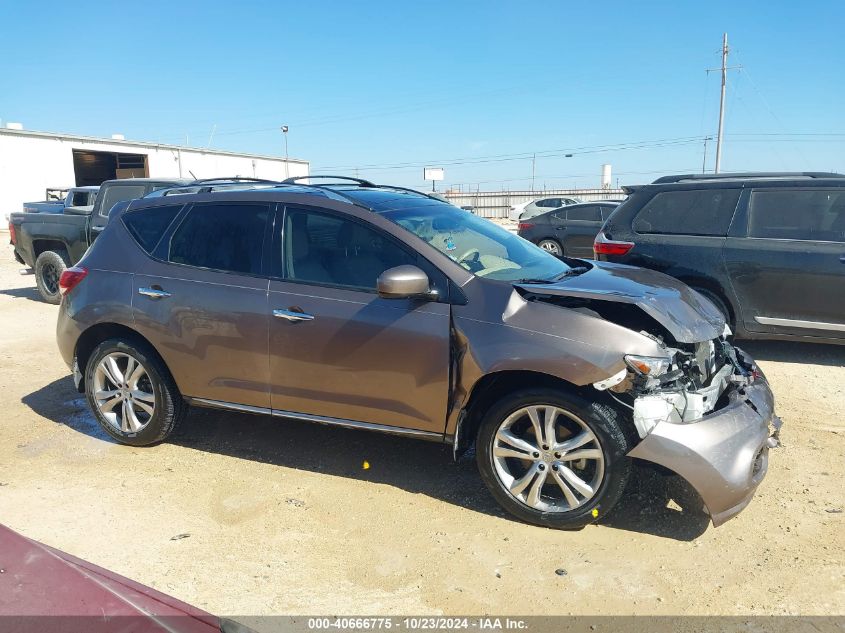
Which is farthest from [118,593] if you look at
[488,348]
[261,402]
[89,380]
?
[89,380]

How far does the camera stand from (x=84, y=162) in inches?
1490

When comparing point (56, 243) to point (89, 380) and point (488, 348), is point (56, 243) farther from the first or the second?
point (488, 348)

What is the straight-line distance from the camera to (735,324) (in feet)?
21.1

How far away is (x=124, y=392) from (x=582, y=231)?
11259mm

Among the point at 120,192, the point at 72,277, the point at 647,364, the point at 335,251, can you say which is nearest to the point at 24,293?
the point at 120,192

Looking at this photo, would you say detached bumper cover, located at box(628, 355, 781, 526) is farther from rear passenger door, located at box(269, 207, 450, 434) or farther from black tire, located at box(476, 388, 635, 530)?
rear passenger door, located at box(269, 207, 450, 434)

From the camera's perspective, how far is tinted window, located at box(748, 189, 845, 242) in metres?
6.23

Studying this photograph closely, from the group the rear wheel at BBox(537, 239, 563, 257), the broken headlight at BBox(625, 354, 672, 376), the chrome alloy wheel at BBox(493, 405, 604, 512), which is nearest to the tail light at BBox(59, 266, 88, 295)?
the chrome alloy wheel at BBox(493, 405, 604, 512)

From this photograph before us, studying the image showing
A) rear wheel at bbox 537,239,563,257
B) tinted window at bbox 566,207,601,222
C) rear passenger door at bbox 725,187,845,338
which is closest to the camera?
rear passenger door at bbox 725,187,845,338

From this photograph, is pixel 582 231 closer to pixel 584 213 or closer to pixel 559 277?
pixel 584 213

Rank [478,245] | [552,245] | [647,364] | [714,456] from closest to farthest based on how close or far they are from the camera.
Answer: [714,456]
[647,364]
[478,245]
[552,245]

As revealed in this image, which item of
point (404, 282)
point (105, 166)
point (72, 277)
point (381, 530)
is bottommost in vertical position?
point (381, 530)

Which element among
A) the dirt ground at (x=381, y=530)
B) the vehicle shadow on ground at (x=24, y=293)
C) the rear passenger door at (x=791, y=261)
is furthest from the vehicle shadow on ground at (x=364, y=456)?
the vehicle shadow on ground at (x=24, y=293)

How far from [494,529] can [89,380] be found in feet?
10.1
